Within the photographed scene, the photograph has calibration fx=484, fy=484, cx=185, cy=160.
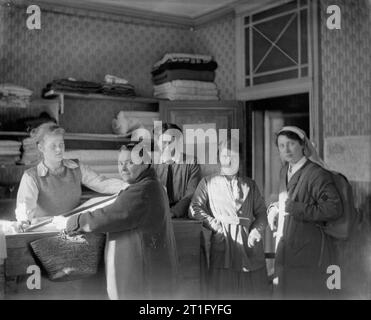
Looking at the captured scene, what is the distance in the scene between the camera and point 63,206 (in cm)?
176

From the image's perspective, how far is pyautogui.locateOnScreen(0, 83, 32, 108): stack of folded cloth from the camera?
77.4 inches

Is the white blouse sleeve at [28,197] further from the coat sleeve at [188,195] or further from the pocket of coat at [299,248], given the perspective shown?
the pocket of coat at [299,248]

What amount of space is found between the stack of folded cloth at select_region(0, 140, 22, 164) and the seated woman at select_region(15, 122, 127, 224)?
175 millimetres

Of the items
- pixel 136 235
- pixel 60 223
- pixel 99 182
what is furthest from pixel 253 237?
pixel 60 223

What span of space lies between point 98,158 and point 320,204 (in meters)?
0.88

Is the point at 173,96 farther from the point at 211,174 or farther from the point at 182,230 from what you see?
Answer: the point at 182,230

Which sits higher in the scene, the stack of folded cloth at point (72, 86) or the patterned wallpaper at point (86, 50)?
the patterned wallpaper at point (86, 50)

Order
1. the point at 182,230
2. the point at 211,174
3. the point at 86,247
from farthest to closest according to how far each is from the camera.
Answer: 1. the point at 211,174
2. the point at 182,230
3. the point at 86,247

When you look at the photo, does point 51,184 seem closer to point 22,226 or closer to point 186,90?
point 22,226

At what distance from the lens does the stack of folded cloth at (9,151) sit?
1947mm

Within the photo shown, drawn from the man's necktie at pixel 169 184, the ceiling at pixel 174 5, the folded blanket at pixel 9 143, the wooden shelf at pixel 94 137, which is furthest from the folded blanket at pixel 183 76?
the folded blanket at pixel 9 143

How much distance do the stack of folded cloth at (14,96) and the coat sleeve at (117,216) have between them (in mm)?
726
